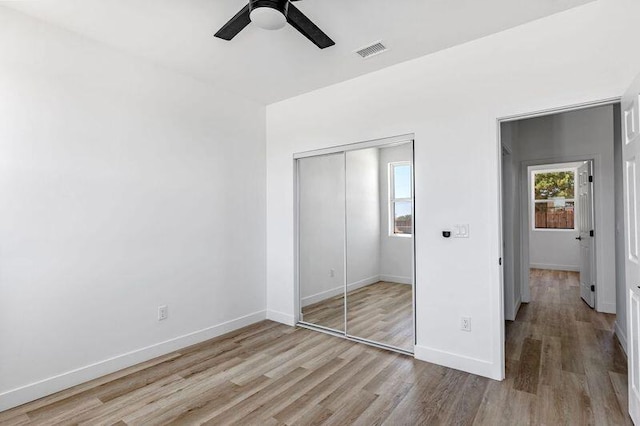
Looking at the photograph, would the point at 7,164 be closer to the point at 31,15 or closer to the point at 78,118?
the point at 78,118

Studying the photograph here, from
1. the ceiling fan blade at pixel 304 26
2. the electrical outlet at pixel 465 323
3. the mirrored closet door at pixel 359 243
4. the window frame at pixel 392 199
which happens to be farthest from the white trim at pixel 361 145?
the electrical outlet at pixel 465 323

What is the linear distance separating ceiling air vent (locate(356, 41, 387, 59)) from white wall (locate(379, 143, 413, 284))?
894 millimetres

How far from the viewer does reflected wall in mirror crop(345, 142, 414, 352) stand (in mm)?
3250

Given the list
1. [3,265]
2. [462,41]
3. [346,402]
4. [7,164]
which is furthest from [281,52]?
[346,402]

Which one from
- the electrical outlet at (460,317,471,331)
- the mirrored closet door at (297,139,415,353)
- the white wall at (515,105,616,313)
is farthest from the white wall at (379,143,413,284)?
the white wall at (515,105,616,313)

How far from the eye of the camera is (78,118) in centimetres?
267

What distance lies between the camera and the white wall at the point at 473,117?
2.29 metres

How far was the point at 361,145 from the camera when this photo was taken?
137 inches

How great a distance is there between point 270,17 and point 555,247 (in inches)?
334

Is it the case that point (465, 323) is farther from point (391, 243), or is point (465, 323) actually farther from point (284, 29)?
point (284, 29)

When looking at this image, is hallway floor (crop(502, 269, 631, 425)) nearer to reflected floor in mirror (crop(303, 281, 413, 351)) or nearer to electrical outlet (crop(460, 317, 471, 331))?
electrical outlet (crop(460, 317, 471, 331))

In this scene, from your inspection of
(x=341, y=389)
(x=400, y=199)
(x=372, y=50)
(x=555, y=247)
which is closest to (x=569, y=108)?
(x=400, y=199)

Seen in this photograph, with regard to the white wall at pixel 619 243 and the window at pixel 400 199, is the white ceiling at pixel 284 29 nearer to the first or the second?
the window at pixel 400 199

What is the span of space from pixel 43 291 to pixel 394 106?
338 centimetres
